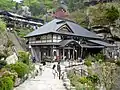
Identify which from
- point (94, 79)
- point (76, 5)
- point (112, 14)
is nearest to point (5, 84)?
point (94, 79)

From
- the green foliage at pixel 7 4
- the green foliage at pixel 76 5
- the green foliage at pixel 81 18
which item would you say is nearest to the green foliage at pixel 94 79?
the green foliage at pixel 81 18

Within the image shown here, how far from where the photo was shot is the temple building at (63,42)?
35.0 metres

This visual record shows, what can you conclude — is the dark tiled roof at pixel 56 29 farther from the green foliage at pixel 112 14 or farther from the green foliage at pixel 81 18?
the green foliage at pixel 81 18

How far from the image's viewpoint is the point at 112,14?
1588 inches

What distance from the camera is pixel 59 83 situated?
57.1 ft

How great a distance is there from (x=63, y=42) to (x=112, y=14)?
11.5 m

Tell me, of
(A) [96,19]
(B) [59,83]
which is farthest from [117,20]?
(B) [59,83]

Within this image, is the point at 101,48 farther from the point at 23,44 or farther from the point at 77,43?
the point at 23,44

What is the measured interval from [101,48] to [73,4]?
946 inches

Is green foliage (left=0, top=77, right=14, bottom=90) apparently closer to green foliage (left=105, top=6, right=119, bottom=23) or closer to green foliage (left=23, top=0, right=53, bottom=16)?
green foliage (left=105, top=6, right=119, bottom=23)

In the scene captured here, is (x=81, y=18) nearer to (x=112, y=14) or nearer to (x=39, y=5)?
(x=112, y=14)

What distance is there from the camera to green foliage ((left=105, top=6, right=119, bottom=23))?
40281 millimetres

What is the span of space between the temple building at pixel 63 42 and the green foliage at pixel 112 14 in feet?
13.3

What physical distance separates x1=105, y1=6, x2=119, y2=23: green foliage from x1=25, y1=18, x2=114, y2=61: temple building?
4040 millimetres
